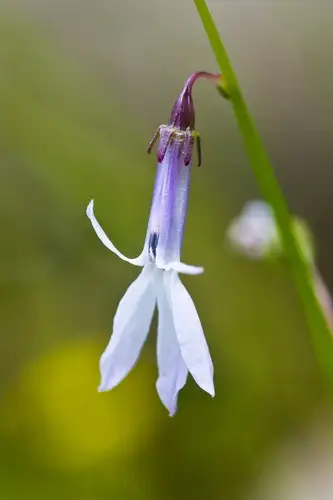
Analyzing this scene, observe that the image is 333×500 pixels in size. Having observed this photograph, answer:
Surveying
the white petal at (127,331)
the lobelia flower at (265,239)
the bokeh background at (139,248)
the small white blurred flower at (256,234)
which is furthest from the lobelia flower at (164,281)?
the bokeh background at (139,248)

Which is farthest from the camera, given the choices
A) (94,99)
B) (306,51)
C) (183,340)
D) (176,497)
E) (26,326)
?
(306,51)

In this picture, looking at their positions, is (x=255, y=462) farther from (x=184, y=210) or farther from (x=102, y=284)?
(x=184, y=210)

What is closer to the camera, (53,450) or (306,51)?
(53,450)

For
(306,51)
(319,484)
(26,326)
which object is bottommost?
(319,484)

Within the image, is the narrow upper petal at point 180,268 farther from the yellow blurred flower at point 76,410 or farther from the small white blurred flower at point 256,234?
the yellow blurred flower at point 76,410

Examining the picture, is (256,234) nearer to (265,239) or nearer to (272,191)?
(265,239)

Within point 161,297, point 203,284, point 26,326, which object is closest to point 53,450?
point 26,326

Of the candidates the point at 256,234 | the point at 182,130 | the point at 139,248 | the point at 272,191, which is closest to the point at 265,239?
the point at 256,234
